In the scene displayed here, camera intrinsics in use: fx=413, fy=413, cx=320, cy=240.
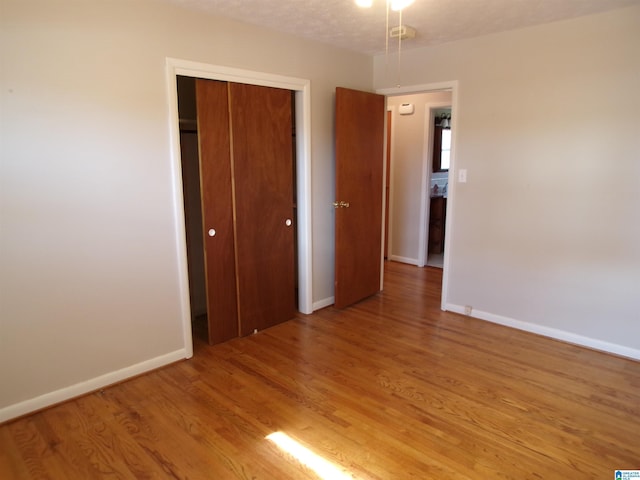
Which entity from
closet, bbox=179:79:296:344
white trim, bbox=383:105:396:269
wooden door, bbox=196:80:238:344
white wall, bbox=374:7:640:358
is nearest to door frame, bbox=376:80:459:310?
white wall, bbox=374:7:640:358

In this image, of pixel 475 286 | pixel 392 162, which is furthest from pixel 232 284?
pixel 392 162

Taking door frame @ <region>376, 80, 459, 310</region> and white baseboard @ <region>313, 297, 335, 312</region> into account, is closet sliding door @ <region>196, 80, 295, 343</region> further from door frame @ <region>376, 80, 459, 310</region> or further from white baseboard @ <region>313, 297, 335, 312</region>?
door frame @ <region>376, 80, 459, 310</region>

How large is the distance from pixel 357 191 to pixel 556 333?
206cm

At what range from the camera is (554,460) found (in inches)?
78.6

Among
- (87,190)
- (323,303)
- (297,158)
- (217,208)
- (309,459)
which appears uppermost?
(297,158)

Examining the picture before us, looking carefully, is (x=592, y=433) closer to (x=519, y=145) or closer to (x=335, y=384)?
(x=335, y=384)

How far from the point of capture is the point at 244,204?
325cm

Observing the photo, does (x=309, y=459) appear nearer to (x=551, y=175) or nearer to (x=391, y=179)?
(x=551, y=175)

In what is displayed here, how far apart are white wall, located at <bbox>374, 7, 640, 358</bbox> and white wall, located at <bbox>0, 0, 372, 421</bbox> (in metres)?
2.05

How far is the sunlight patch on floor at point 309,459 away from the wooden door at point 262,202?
1343mm

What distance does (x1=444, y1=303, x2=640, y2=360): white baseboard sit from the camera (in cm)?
304

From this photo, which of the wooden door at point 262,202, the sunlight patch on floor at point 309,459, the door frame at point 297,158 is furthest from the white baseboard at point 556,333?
the sunlight patch on floor at point 309,459

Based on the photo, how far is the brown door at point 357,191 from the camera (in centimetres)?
374

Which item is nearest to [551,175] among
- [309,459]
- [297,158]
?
[297,158]
